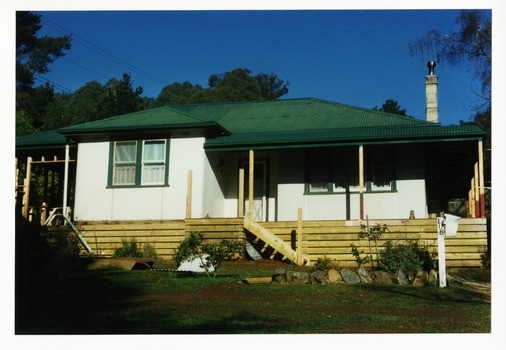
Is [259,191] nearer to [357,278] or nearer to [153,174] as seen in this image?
[153,174]

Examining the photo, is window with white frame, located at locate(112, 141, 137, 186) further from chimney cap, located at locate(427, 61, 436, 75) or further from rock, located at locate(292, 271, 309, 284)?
chimney cap, located at locate(427, 61, 436, 75)

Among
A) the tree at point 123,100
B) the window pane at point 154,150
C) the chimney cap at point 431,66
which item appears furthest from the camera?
the tree at point 123,100

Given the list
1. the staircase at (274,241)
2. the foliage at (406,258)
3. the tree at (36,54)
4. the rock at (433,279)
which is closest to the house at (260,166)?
the staircase at (274,241)

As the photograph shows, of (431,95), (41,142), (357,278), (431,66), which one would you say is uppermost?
(431,66)

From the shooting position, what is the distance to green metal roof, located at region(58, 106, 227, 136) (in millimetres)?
15883

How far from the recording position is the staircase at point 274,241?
13594 mm

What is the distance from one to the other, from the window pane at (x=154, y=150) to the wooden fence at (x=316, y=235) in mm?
2161

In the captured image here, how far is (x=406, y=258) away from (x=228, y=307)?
4.98 meters

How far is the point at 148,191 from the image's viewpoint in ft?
53.3

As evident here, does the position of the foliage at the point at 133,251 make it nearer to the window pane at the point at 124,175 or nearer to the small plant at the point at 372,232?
the window pane at the point at 124,175

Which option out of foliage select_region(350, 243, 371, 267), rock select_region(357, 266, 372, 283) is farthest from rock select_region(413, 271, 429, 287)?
foliage select_region(350, 243, 371, 267)

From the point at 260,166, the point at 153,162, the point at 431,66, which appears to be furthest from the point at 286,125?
the point at 431,66

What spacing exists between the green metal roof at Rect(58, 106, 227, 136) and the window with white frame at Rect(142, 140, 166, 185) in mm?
612
